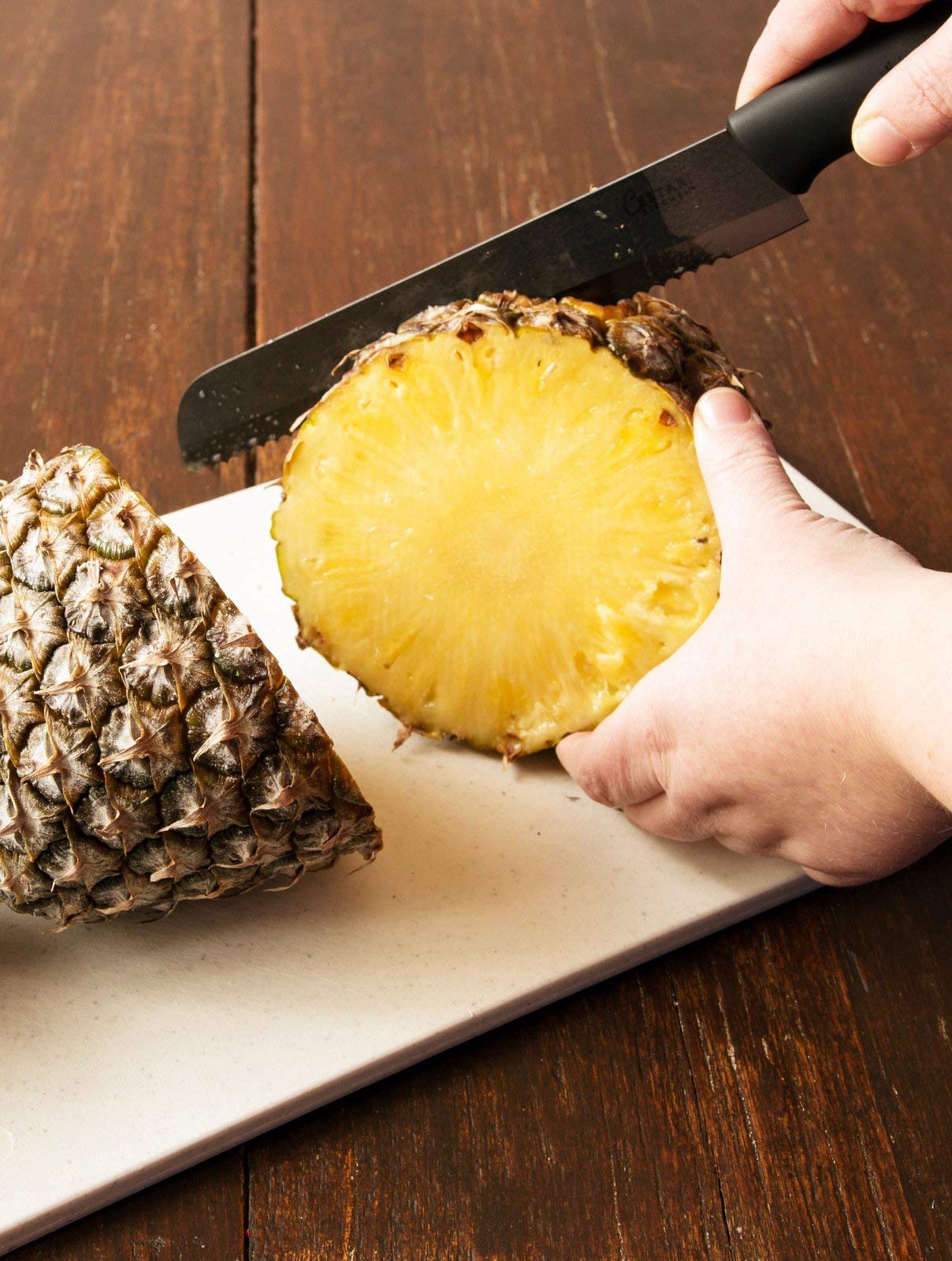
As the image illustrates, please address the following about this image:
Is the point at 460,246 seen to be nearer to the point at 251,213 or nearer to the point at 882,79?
the point at 251,213

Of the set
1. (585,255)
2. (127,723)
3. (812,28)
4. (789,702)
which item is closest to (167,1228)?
(127,723)

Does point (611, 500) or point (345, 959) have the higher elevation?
point (611, 500)

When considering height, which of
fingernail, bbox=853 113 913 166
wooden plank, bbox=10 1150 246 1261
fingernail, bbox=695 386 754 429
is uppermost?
fingernail, bbox=853 113 913 166

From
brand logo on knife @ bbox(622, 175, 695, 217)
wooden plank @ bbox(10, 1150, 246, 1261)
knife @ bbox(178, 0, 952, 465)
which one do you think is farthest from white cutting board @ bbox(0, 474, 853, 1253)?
brand logo on knife @ bbox(622, 175, 695, 217)

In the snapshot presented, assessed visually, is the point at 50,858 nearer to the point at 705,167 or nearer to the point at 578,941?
the point at 578,941

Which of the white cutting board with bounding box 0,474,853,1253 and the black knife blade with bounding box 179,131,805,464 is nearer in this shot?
the white cutting board with bounding box 0,474,853,1253

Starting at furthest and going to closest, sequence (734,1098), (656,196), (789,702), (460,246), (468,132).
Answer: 1. (468,132)
2. (460,246)
3. (656,196)
4. (734,1098)
5. (789,702)

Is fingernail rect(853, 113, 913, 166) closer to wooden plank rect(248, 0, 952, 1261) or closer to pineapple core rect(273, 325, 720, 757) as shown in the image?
pineapple core rect(273, 325, 720, 757)

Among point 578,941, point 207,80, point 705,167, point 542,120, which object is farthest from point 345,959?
point 207,80
